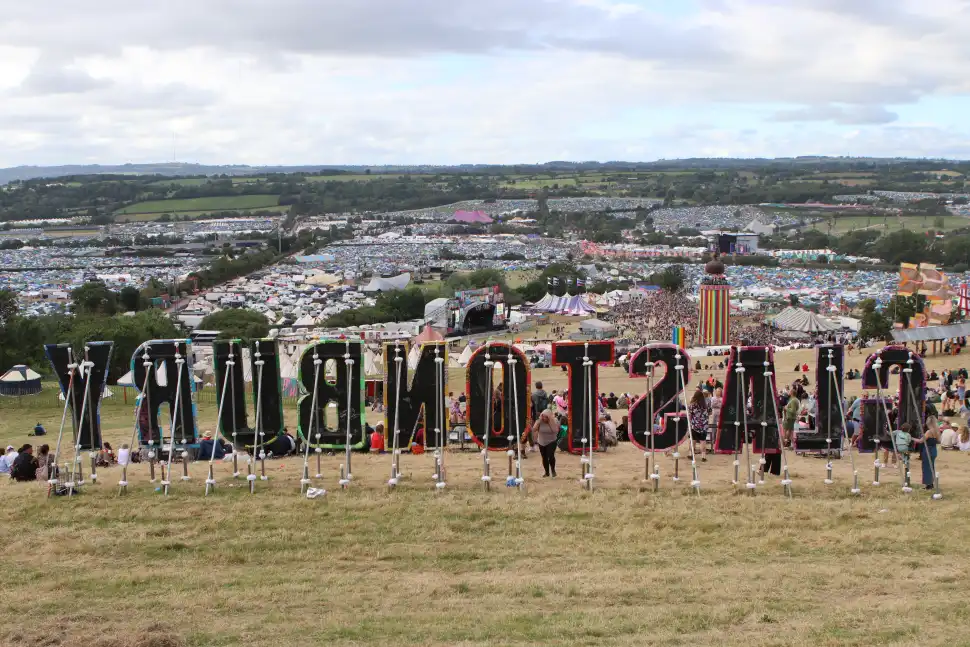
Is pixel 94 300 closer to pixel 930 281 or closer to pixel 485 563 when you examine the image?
pixel 930 281

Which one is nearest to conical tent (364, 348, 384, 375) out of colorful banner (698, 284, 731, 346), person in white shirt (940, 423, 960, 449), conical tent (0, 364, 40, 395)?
conical tent (0, 364, 40, 395)

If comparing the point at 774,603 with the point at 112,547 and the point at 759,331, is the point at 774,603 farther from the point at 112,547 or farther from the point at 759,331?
the point at 759,331

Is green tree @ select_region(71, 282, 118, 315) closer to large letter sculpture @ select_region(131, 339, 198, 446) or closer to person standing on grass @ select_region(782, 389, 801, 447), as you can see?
large letter sculpture @ select_region(131, 339, 198, 446)

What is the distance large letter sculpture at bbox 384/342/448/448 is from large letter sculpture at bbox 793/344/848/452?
5.51m

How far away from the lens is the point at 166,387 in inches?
700

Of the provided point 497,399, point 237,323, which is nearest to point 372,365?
point 497,399

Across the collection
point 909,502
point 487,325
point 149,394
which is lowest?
point 487,325

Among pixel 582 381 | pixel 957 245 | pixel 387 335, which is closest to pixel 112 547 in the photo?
pixel 582 381

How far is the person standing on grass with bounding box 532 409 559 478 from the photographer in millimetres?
17094

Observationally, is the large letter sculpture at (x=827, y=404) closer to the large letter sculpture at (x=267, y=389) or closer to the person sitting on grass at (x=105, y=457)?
the large letter sculpture at (x=267, y=389)

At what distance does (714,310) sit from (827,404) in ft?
127

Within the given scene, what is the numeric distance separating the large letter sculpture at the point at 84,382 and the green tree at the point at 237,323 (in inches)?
1960

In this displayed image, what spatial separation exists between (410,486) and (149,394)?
14.1 feet

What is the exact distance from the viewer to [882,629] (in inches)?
427
